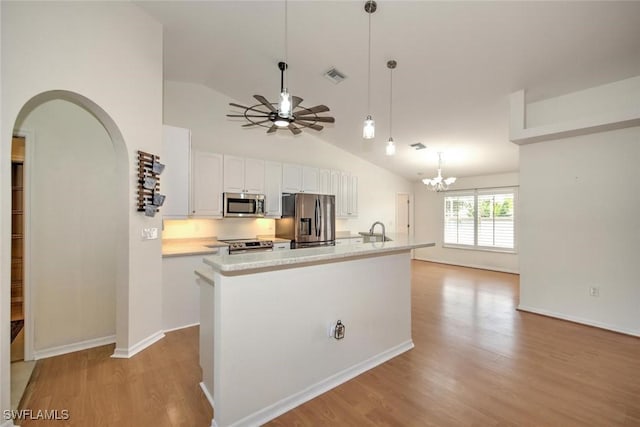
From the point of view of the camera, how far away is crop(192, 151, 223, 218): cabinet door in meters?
4.09

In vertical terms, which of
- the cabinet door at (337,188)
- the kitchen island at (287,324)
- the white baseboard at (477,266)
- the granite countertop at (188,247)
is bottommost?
the white baseboard at (477,266)

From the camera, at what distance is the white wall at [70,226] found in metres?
2.60

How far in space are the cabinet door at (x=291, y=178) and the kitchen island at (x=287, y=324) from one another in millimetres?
2924

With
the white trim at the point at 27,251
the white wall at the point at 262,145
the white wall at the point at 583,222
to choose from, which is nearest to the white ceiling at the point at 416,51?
the white wall at the point at 262,145

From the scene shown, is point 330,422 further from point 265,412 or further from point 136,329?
point 136,329

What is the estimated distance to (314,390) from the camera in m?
2.09

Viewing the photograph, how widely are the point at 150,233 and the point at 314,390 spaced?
7.37 feet

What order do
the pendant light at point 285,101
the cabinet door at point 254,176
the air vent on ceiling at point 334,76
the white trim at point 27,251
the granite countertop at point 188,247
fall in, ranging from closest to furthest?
the pendant light at point 285,101 < the white trim at point 27,251 < the granite countertop at point 188,247 < the air vent on ceiling at point 334,76 < the cabinet door at point 254,176

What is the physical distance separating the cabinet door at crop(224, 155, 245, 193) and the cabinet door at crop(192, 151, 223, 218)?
94 millimetres

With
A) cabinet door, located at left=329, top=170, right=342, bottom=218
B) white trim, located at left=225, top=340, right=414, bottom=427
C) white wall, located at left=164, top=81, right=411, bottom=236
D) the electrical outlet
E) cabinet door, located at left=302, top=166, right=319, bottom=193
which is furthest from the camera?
cabinet door, located at left=329, top=170, right=342, bottom=218

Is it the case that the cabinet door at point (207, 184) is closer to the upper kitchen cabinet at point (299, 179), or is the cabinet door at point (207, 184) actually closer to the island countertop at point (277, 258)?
the upper kitchen cabinet at point (299, 179)

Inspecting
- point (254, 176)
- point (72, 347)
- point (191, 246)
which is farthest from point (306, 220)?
point (72, 347)

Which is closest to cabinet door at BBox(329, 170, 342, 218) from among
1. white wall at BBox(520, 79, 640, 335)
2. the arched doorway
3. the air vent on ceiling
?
the air vent on ceiling

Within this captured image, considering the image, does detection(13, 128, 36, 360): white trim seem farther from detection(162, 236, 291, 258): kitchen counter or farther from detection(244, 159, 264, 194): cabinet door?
detection(244, 159, 264, 194): cabinet door
